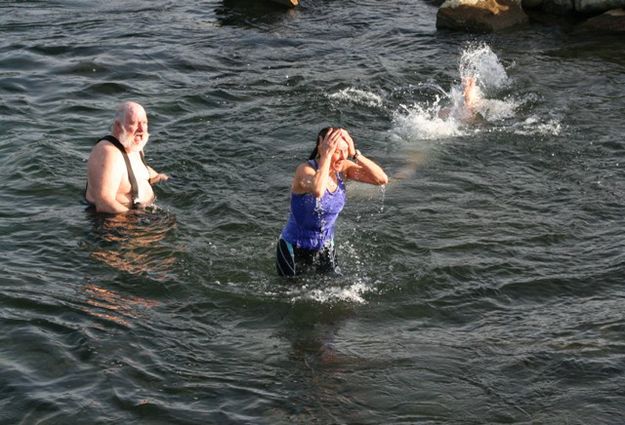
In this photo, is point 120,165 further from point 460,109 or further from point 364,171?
point 460,109

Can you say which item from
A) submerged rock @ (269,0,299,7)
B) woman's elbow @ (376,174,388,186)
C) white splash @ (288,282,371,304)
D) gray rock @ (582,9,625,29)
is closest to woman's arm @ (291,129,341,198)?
woman's elbow @ (376,174,388,186)

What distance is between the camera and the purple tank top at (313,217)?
7941 mm

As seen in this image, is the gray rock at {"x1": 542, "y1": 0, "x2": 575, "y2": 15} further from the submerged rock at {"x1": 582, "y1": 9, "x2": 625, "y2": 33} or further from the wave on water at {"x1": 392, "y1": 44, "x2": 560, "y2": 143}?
the wave on water at {"x1": 392, "y1": 44, "x2": 560, "y2": 143}

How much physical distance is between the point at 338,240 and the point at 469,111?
14.1ft

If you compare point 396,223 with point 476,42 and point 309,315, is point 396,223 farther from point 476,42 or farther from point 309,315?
point 476,42

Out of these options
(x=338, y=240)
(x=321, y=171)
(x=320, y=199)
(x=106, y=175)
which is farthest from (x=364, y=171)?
(x=106, y=175)

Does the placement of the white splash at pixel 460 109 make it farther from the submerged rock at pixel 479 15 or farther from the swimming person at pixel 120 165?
the swimming person at pixel 120 165

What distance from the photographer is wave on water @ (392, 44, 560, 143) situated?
13.0m

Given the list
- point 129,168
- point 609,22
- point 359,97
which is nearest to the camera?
point 129,168

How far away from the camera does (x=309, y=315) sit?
8219mm

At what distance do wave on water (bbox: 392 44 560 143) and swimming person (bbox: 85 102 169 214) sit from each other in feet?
14.5

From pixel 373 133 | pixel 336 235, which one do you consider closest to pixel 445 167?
pixel 373 133

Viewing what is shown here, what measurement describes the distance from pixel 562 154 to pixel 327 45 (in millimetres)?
6273

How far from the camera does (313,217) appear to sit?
317 inches
